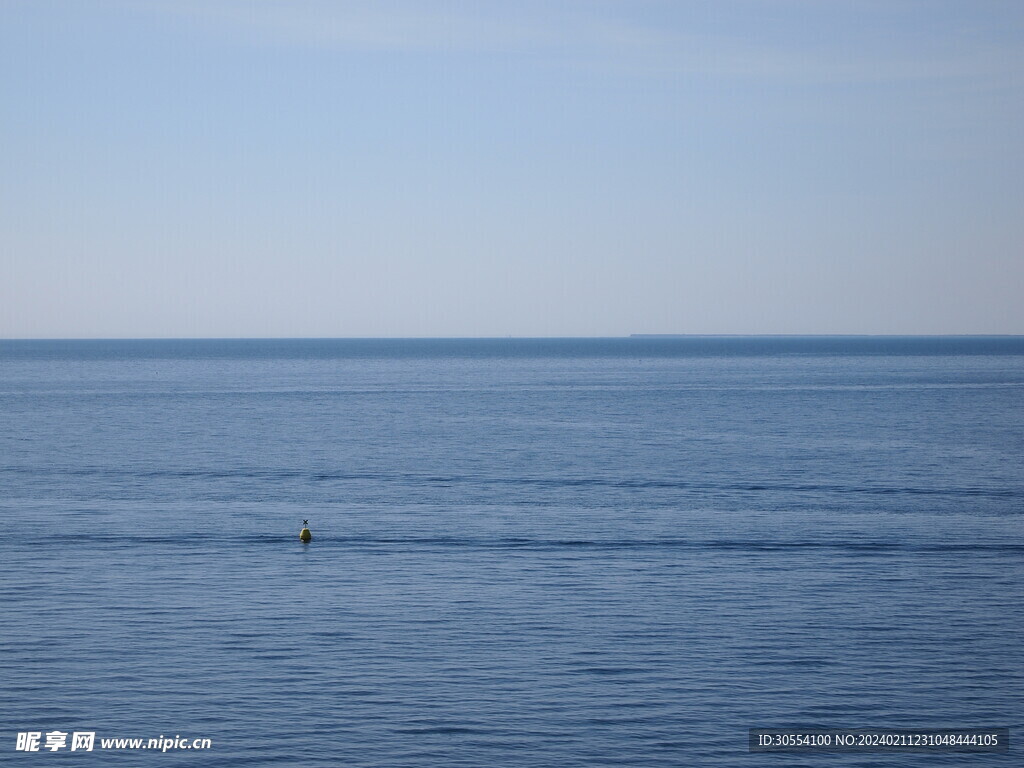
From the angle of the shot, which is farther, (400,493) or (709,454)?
(709,454)

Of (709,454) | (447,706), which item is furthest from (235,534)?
(709,454)

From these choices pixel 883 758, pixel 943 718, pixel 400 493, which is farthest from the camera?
pixel 400 493

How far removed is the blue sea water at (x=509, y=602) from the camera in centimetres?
3222

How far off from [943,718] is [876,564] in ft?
60.4

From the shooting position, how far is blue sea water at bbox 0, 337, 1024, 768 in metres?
32.2

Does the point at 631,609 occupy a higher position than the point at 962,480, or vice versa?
the point at 962,480

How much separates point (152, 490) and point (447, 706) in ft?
147

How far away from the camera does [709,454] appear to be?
301ft

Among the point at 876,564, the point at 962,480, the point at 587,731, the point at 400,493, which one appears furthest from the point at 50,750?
the point at 962,480

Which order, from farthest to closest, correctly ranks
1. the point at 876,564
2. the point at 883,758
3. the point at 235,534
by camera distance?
the point at 235,534 → the point at 876,564 → the point at 883,758

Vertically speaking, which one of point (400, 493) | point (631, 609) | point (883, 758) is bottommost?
point (883, 758)

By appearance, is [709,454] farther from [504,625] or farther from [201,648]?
[201,648]

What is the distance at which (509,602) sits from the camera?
44.4 m

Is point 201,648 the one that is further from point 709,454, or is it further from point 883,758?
point 709,454
